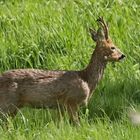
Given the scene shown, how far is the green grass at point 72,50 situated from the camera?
6828 mm

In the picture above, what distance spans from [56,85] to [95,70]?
0.54 m

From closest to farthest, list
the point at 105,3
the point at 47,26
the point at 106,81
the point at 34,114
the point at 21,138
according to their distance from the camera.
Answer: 1. the point at 21,138
2. the point at 34,114
3. the point at 106,81
4. the point at 47,26
5. the point at 105,3

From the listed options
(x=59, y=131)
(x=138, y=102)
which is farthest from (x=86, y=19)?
(x=59, y=131)

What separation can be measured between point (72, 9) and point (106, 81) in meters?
1.76

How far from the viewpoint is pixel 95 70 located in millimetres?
7914

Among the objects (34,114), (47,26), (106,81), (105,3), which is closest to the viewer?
(34,114)

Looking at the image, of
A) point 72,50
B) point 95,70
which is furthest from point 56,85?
point 72,50

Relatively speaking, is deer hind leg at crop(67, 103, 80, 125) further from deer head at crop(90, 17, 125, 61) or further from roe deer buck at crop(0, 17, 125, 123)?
deer head at crop(90, 17, 125, 61)

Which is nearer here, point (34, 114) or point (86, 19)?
point (34, 114)

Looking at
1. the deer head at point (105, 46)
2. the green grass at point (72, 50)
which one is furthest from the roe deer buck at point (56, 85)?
the green grass at point (72, 50)

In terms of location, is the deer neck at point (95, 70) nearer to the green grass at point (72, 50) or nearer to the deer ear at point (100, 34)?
the deer ear at point (100, 34)

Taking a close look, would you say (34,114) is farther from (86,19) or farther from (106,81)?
(86,19)

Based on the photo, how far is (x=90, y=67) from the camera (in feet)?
26.0

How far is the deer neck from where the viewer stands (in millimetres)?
7859
